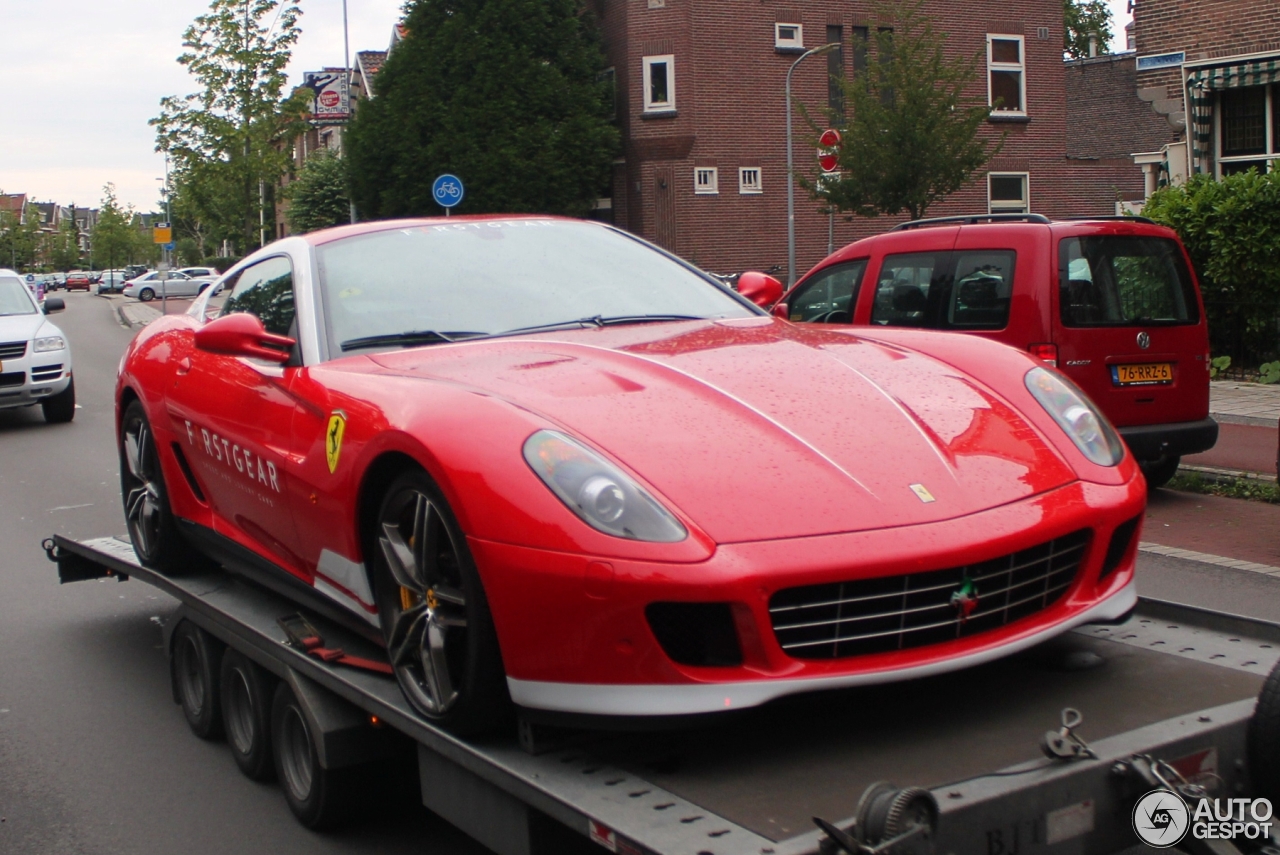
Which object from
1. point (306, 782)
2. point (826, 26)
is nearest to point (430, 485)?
point (306, 782)

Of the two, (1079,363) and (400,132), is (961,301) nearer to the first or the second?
(1079,363)

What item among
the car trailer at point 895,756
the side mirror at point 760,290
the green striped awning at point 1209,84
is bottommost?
the car trailer at point 895,756

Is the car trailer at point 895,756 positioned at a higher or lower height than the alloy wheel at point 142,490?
lower

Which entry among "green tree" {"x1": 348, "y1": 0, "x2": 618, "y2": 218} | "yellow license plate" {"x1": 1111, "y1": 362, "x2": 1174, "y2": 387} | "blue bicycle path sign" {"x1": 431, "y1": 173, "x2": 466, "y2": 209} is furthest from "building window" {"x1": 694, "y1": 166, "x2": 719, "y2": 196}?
"yellow license plate" {"x1": 1111, "y1": 362, "x2": 1174, "y2": 387}

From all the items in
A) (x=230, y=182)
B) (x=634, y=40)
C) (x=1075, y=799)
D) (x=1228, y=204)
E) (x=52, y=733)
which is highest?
(x=634, y=40)

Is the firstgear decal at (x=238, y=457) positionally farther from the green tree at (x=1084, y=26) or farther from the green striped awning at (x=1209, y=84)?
the green tree at (x=1084, y=26)

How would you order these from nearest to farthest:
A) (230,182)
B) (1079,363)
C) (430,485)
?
(430,485) < (1079,363) < (230,182)

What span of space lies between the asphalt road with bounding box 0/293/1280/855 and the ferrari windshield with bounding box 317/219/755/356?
1.39 metres

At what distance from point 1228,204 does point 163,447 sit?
12.7 m

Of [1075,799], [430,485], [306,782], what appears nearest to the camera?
[1075,799]

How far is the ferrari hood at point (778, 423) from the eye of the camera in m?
2.82

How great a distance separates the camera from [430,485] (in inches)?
121

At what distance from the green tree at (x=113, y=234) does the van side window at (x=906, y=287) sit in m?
107

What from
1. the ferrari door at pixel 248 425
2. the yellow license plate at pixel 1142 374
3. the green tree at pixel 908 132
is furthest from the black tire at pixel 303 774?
the green tree at pixel 908 132
